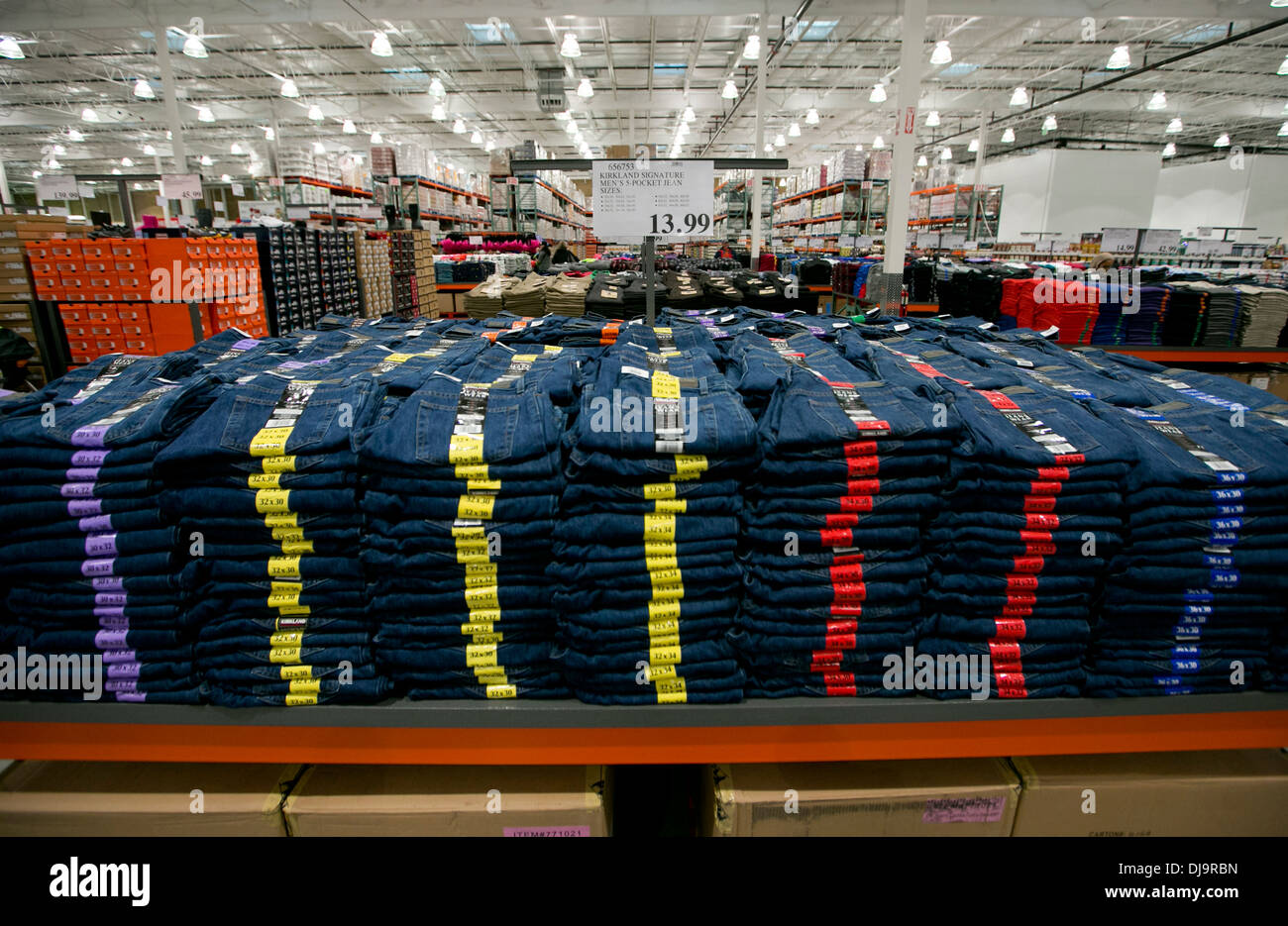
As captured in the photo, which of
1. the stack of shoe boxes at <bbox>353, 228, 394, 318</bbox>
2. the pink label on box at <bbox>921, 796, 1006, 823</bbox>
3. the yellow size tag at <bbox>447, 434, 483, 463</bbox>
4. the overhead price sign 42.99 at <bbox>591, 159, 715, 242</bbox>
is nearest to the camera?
the yellow size tag at <bbox>447, 434, 483, 463</bbox>

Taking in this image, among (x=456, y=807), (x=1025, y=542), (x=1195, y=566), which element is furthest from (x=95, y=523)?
(x=1195, y=566)

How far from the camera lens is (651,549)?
1368 mm

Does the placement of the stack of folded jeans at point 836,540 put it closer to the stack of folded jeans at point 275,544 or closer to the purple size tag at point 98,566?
the stack of folded jeans at point 275,544

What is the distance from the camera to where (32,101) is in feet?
59.8

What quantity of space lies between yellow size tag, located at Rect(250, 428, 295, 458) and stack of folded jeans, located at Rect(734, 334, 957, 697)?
1023mm

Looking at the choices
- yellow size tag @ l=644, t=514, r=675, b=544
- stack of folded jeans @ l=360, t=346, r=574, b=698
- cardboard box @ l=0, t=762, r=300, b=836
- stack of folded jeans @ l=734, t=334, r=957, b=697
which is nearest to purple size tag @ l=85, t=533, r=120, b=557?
stack of folded jeans @ l=360, t=346, r=574, b=698

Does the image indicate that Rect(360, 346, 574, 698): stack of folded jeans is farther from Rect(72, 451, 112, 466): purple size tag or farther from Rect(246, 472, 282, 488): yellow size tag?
Rect(72, 451, 112, 466): purple size tag

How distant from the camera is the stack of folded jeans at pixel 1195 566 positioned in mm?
1384

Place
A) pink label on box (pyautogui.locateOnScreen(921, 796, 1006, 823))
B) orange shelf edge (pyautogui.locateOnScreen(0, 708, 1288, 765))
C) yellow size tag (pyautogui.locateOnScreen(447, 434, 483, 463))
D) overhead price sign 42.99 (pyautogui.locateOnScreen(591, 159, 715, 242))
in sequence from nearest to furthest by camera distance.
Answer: yellow size tag (pyautogui.locateOnScreen(447, 434, 483, 463)) < orange shelf edge (pyautogui.locateOnScreen(0, 708, 1288, 765)) < pink label on box (pyautogui.locateOnScreen(921, 796, 1006, 823)) < overhead price sign 42.99 (pyautogui.locateOnScreen(591, 159, 715, 242))

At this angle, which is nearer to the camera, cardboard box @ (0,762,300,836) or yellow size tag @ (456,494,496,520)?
yellow size tag @ (456,494,496,520)

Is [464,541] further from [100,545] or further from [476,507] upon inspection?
[100,545]

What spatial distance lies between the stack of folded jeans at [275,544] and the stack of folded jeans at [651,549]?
18.9 inches

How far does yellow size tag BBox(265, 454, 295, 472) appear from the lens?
4.39ft
